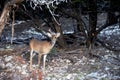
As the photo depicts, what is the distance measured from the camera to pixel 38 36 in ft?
45.4

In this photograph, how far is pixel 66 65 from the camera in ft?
33.0

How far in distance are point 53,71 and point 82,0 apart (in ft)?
6.67

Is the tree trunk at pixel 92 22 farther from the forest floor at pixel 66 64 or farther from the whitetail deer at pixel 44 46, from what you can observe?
the whitetail deer at pixel 44 46

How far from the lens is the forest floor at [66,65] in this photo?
9250mm

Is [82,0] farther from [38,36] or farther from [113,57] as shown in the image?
[38,36]

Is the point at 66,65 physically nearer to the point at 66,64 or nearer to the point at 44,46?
the point at 66,64

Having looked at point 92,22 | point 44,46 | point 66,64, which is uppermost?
point 92,22

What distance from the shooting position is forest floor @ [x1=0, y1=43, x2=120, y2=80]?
9250 mm

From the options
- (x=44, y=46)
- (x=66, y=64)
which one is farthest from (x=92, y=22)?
(x=44, y=46)

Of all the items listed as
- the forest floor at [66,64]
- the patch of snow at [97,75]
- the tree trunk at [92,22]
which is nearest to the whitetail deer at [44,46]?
the forest floor at [66,64]

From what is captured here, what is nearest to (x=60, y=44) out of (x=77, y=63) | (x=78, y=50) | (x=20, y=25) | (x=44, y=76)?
(x=78, y=50)

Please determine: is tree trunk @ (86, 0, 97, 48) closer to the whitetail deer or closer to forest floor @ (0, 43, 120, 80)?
forest floor @ (0, 43, 120, 80)

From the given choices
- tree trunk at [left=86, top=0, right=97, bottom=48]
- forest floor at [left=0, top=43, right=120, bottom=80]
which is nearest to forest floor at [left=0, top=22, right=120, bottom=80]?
forest floor at [left=0, top=43, right=120, bottom=80]

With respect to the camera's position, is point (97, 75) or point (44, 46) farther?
point (44, 46)
